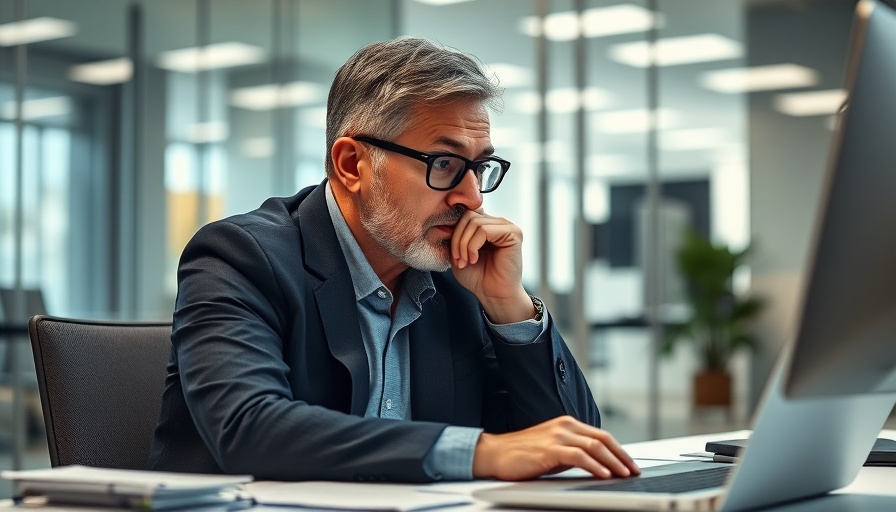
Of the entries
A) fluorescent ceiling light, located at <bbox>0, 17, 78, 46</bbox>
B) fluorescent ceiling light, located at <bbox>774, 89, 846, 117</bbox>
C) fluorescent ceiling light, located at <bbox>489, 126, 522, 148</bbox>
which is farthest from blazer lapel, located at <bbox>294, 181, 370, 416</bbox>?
fluorescent ceiling light, located at <bbox>774, 89, 846, 117</bbox>

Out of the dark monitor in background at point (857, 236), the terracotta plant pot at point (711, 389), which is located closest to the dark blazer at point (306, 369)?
the dark monitor in background at point (857, 236)

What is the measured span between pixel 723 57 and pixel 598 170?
3.48 ft

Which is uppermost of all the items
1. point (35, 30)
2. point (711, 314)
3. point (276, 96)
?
point (35, 30)

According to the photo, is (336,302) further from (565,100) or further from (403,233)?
(565,100)

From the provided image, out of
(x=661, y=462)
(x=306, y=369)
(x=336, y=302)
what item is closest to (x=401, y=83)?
(x=336, y=302)

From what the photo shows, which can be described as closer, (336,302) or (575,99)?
(336,302)

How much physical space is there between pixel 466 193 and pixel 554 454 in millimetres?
738

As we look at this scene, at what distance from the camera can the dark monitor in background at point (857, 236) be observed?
3.07ft

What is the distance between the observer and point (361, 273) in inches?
76.4

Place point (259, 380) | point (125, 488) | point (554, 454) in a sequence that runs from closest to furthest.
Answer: point (125, 488)
point (554, 454)
point (259, 380)

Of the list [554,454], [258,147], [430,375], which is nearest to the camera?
[554,454]

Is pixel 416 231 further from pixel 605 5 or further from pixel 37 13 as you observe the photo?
pixel 605 5

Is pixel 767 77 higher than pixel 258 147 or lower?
higher

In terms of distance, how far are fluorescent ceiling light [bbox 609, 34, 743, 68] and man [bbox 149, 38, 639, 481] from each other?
4.58m
